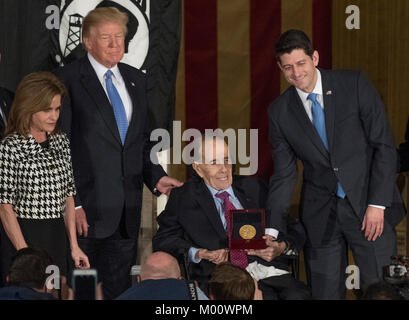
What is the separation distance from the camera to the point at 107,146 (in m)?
5.23

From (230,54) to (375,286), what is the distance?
117 inches

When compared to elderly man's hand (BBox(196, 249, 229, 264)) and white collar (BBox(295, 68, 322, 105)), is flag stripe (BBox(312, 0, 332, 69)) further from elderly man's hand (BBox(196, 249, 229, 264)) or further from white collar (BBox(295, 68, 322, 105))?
elderly man's hand (BBox(196, 249, 229, 264))

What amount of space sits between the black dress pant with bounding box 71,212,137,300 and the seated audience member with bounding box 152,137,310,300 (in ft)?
1.18

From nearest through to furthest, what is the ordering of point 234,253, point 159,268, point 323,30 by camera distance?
point 159,268
point 234,253
point 323,30

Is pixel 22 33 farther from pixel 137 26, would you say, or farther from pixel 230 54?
pixel 230 54

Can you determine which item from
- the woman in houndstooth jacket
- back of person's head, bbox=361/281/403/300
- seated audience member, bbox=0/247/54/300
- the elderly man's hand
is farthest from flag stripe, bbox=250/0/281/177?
back of person's head, bbox=361/281/403/300

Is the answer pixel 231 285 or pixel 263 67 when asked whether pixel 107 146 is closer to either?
pixel 263 67

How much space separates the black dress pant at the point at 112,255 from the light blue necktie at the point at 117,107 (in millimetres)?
574

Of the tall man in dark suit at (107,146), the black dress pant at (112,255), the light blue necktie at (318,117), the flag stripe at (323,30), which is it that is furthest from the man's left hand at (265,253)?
the flag stripe at (323,30)

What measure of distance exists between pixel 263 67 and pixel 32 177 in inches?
79.3

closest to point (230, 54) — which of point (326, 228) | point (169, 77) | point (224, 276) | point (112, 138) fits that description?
point (169, 77)

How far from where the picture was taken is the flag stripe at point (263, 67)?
5.98 meters

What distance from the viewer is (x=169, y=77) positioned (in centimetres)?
586

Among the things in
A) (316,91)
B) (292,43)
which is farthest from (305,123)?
(292,43)
